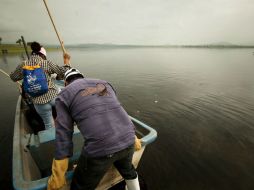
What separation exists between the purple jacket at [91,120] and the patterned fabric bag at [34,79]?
1.89 metres

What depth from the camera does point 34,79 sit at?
12.6ft

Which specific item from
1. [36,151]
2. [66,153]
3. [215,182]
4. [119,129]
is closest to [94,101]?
[119,129]

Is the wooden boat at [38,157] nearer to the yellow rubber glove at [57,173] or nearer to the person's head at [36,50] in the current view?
the yellow rubber glove at [57,173]

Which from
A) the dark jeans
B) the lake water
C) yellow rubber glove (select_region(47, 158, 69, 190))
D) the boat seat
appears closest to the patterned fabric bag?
the boat seat

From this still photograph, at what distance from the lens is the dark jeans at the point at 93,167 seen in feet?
7.68

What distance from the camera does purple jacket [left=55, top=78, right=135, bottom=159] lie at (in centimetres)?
227

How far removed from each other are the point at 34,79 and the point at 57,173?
2282mm

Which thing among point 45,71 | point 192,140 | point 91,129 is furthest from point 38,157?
point 192,140

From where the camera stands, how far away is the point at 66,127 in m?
2.39

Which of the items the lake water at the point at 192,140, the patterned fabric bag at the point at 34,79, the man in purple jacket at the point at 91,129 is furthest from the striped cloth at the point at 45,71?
the lake water at the point at 192,140

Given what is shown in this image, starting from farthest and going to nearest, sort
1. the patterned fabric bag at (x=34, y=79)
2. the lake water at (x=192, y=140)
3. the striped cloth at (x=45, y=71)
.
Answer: the lake water at (x=192, y=140) → the striped cloth at (x=45, y=71) → the patterned fabric bag at (x=34, y=79)

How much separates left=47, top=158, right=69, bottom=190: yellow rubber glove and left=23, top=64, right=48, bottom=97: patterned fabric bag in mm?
2139

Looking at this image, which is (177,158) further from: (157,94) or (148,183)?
(157,94)

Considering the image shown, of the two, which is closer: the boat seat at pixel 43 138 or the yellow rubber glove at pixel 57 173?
the yellow rubber glove at pixel 57 173
